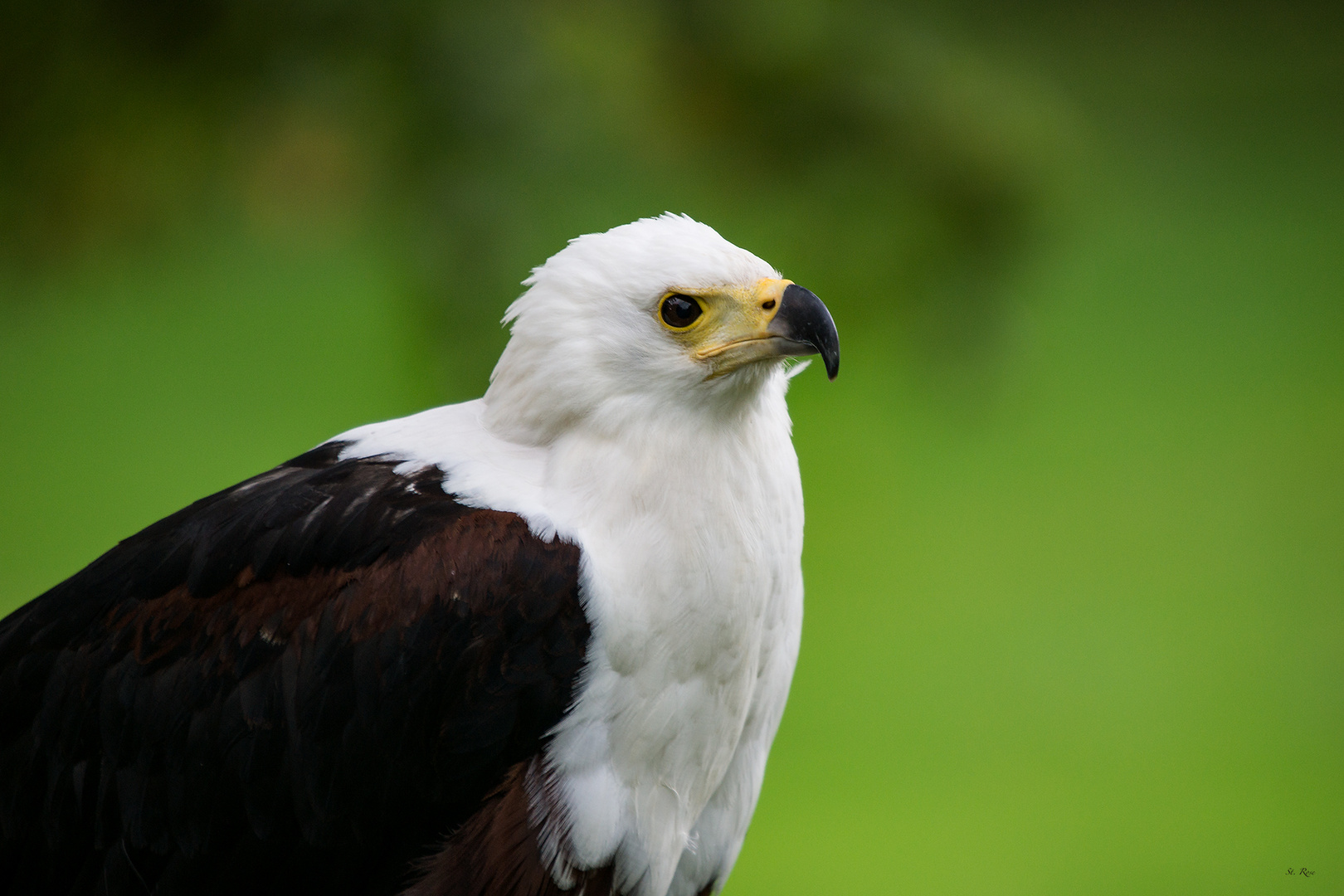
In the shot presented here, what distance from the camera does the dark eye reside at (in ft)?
6.82

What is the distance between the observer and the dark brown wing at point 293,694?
2.00 meters

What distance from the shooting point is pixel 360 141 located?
2.90m

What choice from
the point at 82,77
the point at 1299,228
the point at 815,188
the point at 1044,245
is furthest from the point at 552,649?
the point at 1299,228

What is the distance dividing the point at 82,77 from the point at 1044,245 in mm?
2438

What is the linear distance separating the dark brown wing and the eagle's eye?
1.36ft

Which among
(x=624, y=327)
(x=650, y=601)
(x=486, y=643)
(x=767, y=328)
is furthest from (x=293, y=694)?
(x=767, y=328)

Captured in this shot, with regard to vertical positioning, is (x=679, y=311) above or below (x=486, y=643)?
above

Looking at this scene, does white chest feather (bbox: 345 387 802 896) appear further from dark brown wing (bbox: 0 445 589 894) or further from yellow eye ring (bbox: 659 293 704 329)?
yellow eye ring (bbox: 659 293 704 329)

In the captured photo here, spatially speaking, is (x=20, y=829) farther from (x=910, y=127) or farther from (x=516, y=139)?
(x=910, y=127)

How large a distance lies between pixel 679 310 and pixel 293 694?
89 cm

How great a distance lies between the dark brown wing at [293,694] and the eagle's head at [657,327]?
10.0 inches

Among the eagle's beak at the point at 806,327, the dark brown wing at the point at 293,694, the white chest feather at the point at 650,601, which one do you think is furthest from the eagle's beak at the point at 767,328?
the dark brown wing at the point at 293,694

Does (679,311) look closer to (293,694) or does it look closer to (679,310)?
(679,310)

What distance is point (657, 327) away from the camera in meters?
2.08
